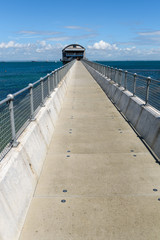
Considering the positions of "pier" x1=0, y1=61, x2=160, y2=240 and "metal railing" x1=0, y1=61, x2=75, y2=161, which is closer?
"pier" x1=0, y1=61, x2=160, y2=240

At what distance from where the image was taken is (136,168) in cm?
640

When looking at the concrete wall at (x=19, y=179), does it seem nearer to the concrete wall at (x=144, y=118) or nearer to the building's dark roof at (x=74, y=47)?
the concrete wall at (x=144, y=118)

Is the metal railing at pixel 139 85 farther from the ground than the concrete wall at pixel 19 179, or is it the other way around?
the metal railing at pixel 139 85

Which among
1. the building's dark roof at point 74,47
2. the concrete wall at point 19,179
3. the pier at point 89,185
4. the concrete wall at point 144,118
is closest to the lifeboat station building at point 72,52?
the building's dark roof at point 74,47

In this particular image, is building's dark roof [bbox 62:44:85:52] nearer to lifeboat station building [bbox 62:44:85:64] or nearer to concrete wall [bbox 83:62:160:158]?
lifeboat station building [bbox 62:44:85:64]

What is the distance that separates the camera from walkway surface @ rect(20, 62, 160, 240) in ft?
13.7

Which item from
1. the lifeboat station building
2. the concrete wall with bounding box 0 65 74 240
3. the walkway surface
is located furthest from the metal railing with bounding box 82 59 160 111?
the lifeboat station building

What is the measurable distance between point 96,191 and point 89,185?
0.91ft

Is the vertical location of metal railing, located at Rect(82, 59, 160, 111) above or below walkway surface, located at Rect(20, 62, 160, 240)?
above

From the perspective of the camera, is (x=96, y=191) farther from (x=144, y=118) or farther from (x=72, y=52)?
(x=72, y=52)

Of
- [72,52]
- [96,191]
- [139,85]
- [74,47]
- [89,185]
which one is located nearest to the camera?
[96,191]

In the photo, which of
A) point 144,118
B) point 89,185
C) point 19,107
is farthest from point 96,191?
point 144,118

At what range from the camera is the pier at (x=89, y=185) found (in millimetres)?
4184

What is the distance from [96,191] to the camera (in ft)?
17.5
